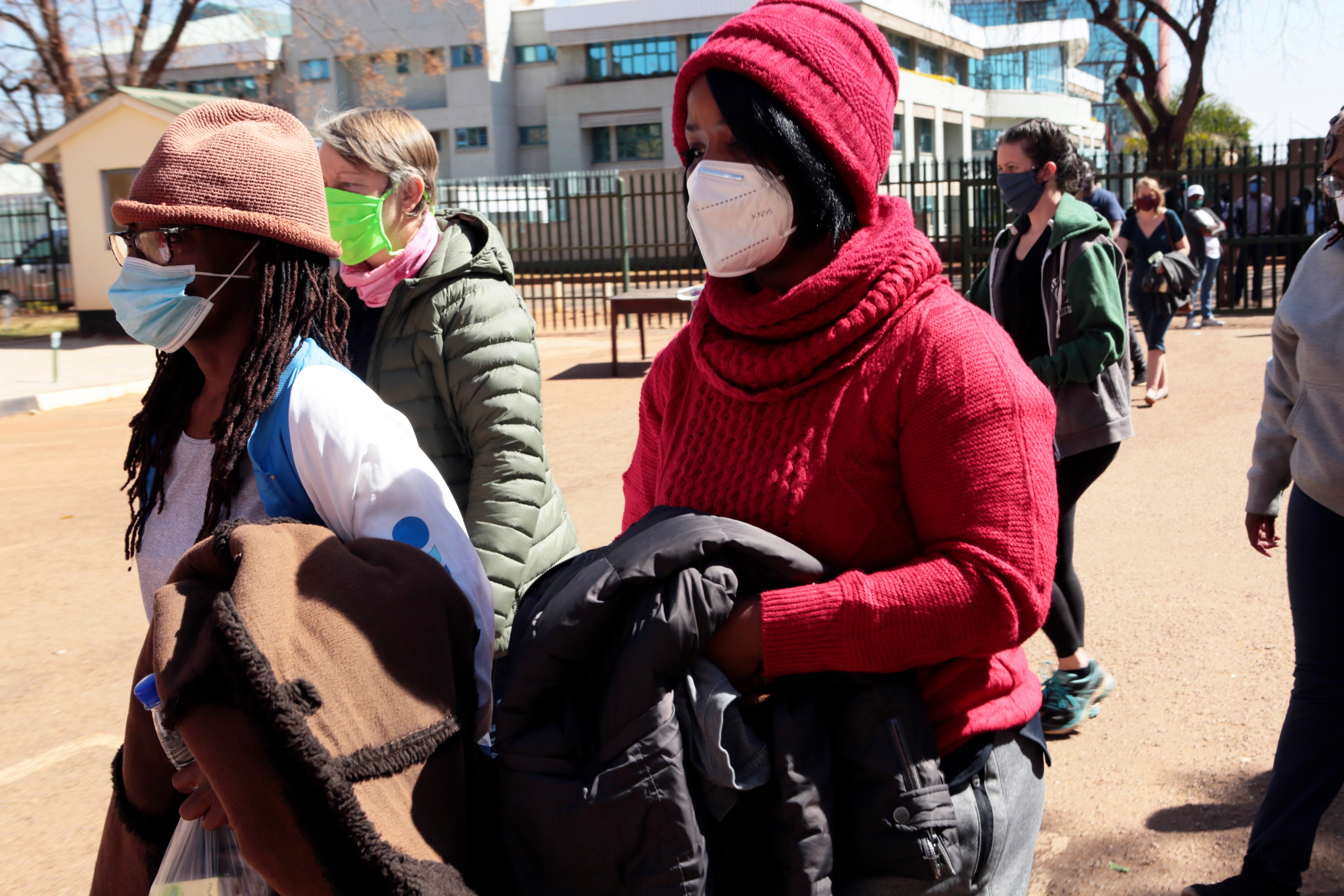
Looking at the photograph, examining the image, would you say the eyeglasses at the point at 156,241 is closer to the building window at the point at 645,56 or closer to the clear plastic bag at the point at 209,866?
the clear plastic bag at the point at 209,866

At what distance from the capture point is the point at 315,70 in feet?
159

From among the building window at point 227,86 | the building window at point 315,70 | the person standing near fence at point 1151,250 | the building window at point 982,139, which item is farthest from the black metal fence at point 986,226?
the building window at point 982,139

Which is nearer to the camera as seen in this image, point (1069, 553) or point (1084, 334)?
point (1084, 334)

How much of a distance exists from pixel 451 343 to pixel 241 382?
87 centimetres

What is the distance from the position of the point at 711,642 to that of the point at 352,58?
26155 mm

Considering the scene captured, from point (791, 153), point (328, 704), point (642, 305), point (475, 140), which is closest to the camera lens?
point (328, 704)

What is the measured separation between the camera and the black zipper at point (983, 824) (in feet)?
5.10

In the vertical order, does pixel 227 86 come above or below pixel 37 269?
above

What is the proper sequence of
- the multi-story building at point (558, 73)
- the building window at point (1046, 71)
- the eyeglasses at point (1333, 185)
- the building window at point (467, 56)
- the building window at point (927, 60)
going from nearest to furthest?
1. the eyeglasses at point (1333, 185)
2. the multi-story building at point (558, 73)
3. the building window at point (467, 56)
4. the building window at point (927, 60)
5. the building window at point (1046, 71)

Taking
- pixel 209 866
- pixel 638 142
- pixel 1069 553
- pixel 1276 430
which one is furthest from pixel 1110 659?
pixel 638 142

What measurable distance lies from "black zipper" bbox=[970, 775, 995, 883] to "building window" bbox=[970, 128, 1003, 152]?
2211 inches

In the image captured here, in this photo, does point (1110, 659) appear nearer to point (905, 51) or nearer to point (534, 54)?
point (534, 54)

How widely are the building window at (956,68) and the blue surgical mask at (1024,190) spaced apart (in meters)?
51.6

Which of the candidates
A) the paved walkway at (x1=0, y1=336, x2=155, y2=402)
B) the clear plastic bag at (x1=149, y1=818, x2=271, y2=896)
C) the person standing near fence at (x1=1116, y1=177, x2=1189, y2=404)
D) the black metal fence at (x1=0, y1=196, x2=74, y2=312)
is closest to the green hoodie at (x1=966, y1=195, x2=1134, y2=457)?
the clear plastic bag at (x1=149, y1=818, x2=271, y2=896)
